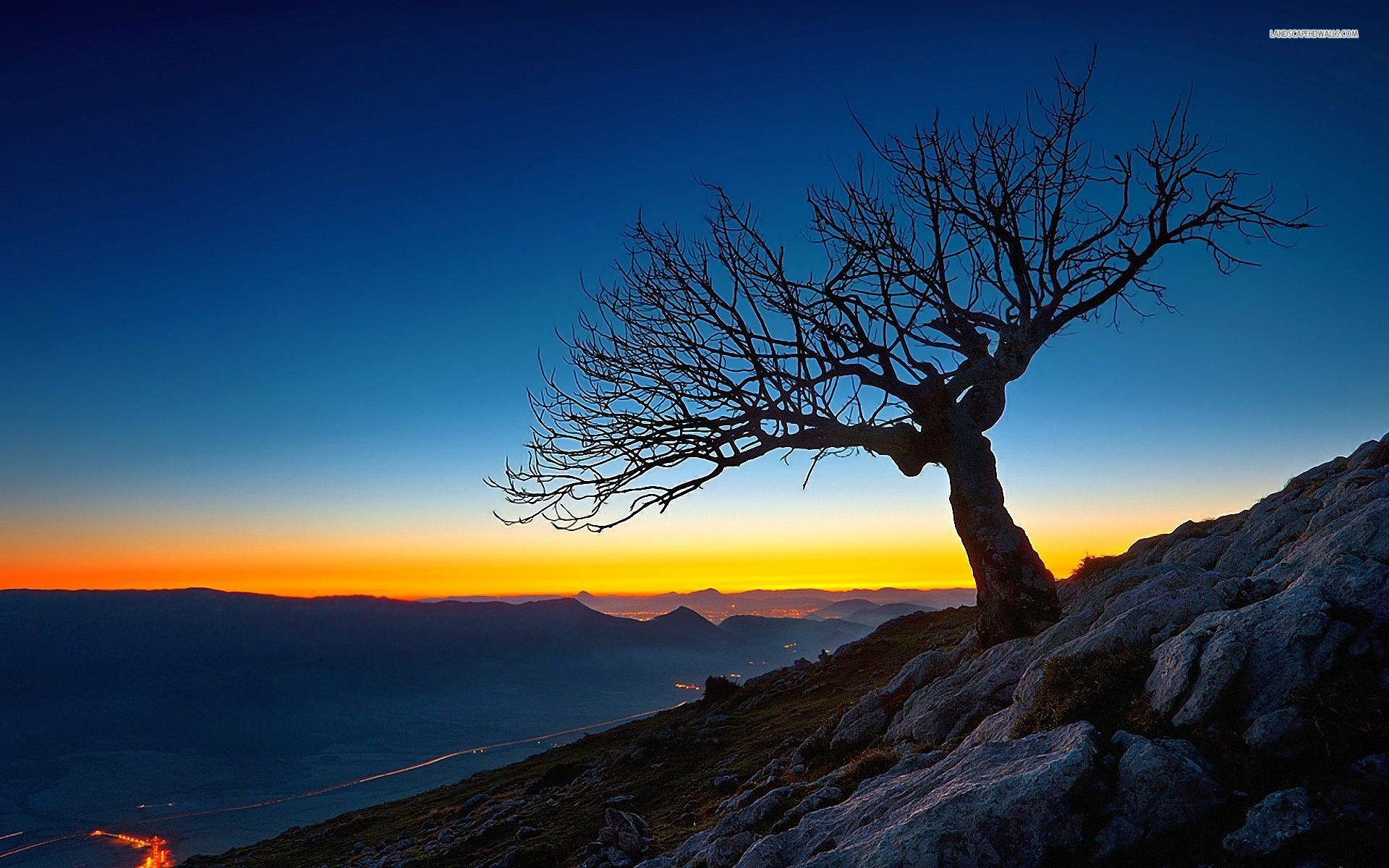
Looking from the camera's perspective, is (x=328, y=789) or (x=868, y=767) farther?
(x=328, y=789)

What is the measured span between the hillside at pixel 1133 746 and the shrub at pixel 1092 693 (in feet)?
0.08

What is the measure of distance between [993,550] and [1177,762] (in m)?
10.9

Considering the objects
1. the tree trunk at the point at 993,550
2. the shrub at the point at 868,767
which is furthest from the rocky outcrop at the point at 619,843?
the tree trunk at the point at 993,550

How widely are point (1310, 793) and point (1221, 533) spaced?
39.9 feet

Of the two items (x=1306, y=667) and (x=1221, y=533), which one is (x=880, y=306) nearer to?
(x=1221, y=533)

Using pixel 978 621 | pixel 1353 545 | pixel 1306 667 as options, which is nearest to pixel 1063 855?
pixel 1306 667

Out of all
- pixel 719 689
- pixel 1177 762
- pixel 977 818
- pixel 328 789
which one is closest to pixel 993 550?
pixel 1177 762

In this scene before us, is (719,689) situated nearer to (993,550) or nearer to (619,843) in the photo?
(993,550)

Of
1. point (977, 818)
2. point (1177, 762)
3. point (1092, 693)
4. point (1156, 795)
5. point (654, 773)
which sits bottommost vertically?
point (654, 773)

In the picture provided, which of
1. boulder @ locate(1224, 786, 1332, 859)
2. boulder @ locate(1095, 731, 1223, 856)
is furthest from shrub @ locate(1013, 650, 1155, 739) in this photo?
boulder @ locate(1224, 786, 1332, 859)

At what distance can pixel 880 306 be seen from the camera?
16.3 meters

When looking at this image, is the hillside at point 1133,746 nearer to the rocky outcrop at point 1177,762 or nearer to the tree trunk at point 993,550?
the rocky outcrop at point 1177,762

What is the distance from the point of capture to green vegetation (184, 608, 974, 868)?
45.4 feet

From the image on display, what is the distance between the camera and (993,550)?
622 inches
